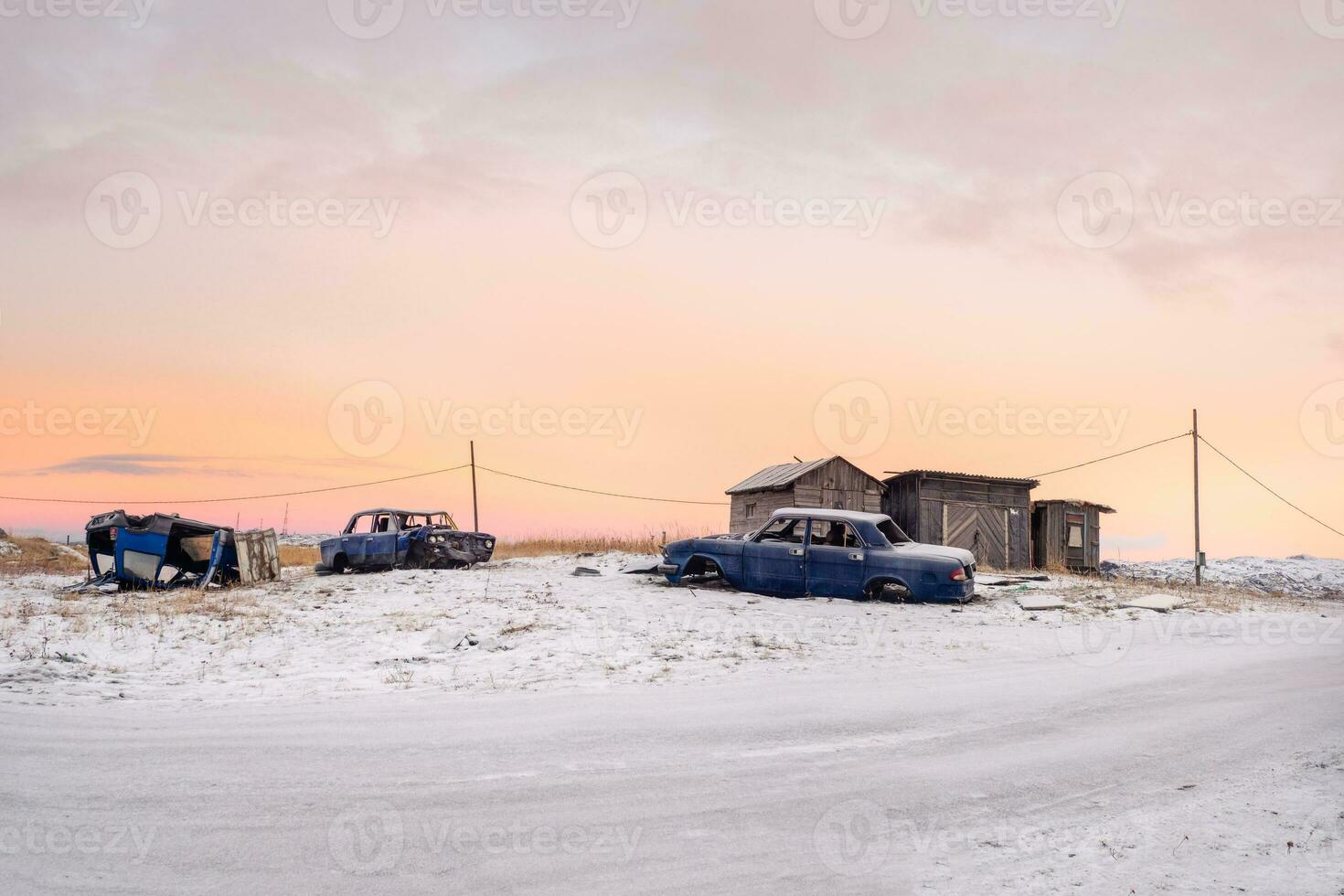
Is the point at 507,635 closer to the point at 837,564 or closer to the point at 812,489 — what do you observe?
the point at 837,564

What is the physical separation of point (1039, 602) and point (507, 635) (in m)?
10.7

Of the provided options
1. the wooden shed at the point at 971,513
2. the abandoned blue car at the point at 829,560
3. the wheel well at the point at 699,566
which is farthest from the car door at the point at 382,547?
the wooden shed at the point at 971,513

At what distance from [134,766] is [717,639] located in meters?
7.29

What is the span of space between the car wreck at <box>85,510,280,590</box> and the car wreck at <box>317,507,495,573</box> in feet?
5.85

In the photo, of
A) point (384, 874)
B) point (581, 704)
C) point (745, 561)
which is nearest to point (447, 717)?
point (581, 704)

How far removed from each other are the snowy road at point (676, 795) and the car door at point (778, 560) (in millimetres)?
7956

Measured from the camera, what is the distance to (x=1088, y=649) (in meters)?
12.5

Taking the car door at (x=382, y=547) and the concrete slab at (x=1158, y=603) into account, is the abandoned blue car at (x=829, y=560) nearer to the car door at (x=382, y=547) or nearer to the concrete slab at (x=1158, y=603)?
the concrete slab at (x=1158, y=603)

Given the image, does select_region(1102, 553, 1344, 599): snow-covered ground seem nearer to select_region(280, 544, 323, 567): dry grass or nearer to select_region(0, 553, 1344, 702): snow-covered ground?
select_region(0, 553, 1344, 702): snow-covered ground

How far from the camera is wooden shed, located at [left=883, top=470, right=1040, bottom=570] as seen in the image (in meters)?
A: 30.5

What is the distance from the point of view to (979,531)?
3089cm

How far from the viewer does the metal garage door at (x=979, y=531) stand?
1201 inches

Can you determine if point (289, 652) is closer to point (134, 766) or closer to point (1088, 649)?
point (134, 766)

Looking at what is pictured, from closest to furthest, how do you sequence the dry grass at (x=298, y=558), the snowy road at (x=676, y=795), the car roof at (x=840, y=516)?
the snowy road at (x=676, y=795), the car roof at (x=840, y=516), the dry grass at (x=298, y=558)
